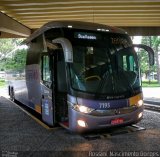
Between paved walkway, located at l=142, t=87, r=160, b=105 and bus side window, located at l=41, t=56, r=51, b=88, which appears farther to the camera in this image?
paved walkway, located at l=142, t=87, r=160, b=105

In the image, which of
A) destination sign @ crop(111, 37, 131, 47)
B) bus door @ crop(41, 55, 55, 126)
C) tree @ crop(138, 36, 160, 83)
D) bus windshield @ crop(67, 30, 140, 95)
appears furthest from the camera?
tree @ crop(138, 36, 160, 83)

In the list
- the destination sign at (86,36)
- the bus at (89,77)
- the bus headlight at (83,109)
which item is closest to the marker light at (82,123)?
the bus at (89,77)

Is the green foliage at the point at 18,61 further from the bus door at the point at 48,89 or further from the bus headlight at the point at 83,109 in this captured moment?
the bus headlight at the point at 83,109

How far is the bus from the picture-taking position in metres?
8.21

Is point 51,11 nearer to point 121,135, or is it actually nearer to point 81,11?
point 81,11

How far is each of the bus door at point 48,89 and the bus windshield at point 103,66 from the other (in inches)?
42.9

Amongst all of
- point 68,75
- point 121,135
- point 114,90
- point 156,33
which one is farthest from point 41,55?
point 156,33

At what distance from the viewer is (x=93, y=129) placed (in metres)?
8.27

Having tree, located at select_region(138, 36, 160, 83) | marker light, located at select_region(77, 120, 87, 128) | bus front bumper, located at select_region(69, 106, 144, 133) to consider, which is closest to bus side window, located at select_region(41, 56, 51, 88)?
bus front bumper, located at select_region(69, 106, 144, 133)

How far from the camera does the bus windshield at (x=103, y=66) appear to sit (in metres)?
8.36

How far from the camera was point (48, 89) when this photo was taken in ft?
31.2

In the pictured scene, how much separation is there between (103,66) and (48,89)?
1970 mm

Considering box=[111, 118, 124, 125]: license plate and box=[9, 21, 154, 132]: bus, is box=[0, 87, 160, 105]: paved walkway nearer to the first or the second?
box=[9, 21, 154, 132]: bus

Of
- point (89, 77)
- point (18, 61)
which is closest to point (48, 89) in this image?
point (89, 77)
